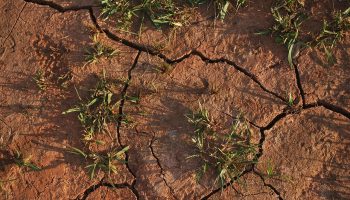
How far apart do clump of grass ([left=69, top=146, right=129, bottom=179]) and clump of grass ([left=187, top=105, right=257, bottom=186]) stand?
602 mm

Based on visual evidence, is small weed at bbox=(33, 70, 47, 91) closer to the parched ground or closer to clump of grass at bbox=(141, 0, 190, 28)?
the parched ground

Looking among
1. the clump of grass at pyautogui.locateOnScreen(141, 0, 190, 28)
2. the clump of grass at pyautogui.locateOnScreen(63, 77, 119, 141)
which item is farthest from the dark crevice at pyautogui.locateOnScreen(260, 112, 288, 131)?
the clump of grass at pyautogui.locateOnScreen(63, 77, 119, 141)

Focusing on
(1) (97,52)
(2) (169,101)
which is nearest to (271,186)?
(2) (169,101)

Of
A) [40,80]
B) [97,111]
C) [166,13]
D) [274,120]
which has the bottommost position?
[97,111]

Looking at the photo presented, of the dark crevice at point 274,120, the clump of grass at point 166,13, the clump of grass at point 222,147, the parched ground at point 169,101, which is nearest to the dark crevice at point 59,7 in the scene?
A: the parched ground at point 169,101

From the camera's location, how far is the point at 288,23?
360 centimetres

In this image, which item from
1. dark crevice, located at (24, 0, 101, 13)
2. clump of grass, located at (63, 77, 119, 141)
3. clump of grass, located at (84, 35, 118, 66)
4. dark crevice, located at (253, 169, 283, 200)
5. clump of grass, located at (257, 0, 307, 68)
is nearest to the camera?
dark crevice, located at (253, 169, 283, 200)

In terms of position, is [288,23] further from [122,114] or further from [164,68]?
[122,114]

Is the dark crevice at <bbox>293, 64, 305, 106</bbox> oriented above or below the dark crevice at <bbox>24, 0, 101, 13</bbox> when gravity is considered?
below

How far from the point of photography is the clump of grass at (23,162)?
3.77 metres

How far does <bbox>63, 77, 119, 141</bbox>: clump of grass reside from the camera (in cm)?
372

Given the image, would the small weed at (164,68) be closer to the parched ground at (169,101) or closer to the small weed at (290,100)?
the parched ground at (169,101)

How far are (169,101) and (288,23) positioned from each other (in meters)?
1.12

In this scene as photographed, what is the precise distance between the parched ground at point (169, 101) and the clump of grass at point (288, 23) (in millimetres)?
74
